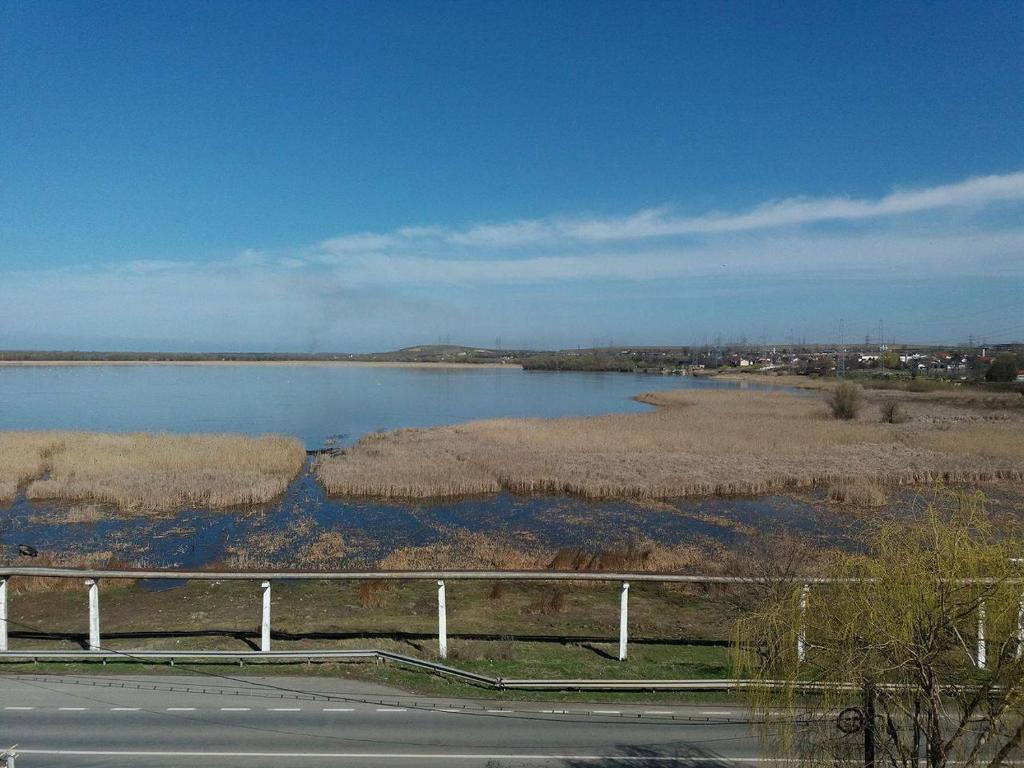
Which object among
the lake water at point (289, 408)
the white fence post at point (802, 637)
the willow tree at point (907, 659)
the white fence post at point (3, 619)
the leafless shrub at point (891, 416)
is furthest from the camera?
the leafless shrub at point (891, 416)

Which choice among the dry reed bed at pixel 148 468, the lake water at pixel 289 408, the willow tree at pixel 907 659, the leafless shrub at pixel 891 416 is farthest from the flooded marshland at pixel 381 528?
the leafless shrub at pixel 891 416

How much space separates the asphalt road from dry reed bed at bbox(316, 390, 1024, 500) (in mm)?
21627

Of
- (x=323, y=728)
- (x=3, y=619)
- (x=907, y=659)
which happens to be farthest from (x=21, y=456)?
(x=907, y=659)

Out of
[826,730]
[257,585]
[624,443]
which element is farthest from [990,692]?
[624,443]

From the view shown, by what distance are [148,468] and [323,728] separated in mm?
28547

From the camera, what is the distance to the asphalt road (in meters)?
7.89

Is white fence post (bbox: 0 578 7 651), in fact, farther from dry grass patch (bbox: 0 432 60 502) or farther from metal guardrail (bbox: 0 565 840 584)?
dry grass patch (bbox: 0 432 60 502)

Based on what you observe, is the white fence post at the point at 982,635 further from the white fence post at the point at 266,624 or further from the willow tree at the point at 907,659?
the white fence post at the point at 266,624

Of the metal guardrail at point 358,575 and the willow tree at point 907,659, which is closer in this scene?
the willow tree at point 907,659

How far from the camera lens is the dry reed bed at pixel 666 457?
3278cm

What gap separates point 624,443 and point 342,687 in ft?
116

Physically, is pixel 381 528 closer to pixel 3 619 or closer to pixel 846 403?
pixel 3 619

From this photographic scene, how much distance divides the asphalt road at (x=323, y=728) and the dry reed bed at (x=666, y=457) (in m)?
21.6

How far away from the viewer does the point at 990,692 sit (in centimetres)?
464
